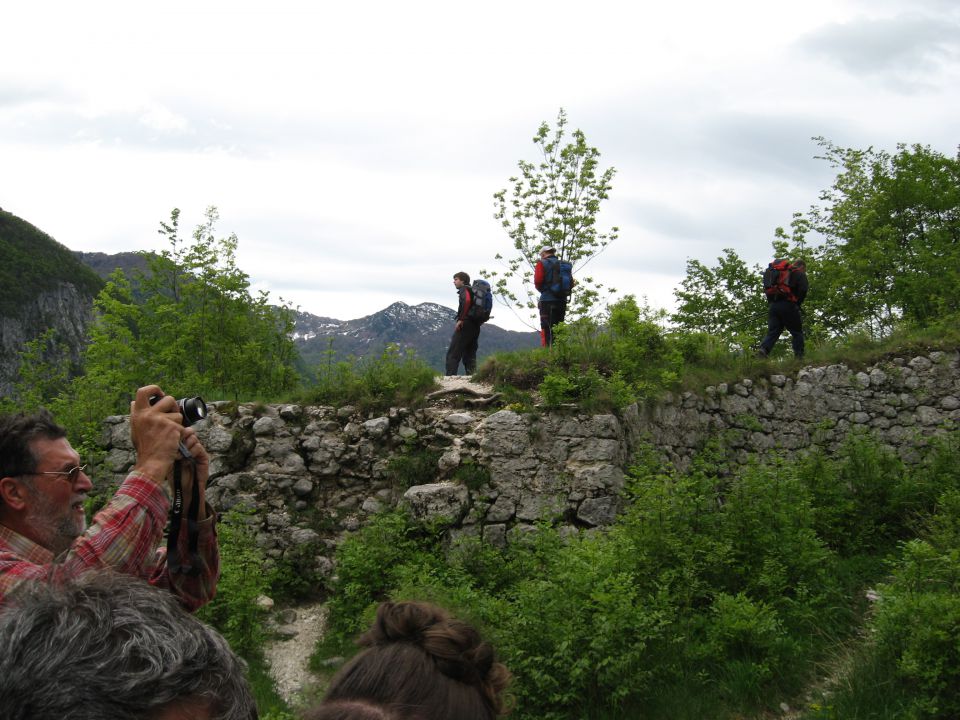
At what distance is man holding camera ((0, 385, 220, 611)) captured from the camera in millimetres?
2486

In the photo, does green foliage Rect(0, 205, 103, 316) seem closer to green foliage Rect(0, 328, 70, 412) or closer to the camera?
green foliage Rect(0, 328, 70, 412)

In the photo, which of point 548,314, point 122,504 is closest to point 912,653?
point 122,504

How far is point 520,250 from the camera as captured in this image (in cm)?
1744

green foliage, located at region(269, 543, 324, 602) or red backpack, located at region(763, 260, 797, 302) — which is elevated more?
red backpack, located at region(763, 260, 797, 302)

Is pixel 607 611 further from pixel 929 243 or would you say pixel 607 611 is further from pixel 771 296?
pixel 929 243

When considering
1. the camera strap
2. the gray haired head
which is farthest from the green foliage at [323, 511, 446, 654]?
the gray haired head

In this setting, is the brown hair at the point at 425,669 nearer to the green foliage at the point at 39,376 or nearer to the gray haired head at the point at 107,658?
the gray haired head at the point at 107,658

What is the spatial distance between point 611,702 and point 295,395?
604 centimetres

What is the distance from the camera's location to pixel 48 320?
65438 millimetres

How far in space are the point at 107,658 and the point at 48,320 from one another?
74.7 metres

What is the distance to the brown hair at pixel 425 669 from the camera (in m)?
1.44

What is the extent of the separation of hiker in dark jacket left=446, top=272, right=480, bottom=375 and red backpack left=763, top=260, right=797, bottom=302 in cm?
449

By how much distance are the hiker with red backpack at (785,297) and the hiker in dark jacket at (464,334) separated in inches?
171

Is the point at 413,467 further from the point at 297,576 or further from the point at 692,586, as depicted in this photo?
the point at 692,586
